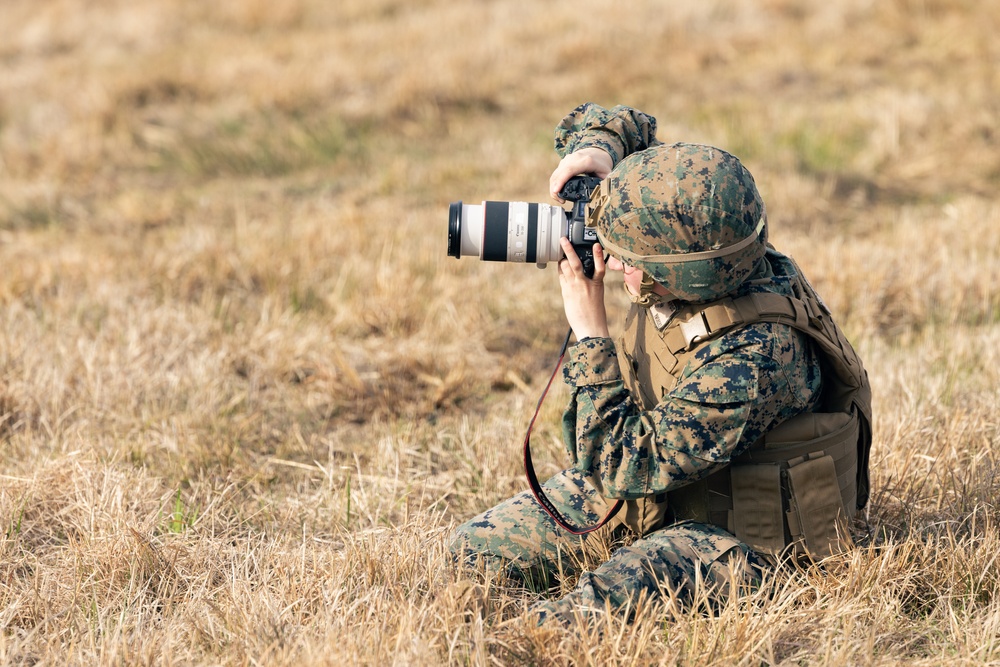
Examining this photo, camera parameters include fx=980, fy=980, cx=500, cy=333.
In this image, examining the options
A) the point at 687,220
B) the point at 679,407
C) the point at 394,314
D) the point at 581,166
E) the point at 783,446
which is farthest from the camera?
the point at 394,314

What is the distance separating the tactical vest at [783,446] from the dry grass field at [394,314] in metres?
0.15

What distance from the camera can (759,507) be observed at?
256cm

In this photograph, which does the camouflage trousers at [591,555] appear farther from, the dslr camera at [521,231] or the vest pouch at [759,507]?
the dslr camera at [521,231]

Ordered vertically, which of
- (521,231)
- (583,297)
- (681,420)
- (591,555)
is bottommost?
(591,555)

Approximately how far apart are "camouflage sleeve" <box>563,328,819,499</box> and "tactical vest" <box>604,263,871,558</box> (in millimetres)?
85

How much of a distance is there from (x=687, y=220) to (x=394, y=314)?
2598 mm

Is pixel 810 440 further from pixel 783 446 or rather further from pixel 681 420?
pixel 681 420

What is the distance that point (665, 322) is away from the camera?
2.56 meters

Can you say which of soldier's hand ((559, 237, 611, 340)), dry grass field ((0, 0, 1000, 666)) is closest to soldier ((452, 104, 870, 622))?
soldier's hand ((559, 237, 611, 340))

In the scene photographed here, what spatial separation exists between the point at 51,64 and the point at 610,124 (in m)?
8.70

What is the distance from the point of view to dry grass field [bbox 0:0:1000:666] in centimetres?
252

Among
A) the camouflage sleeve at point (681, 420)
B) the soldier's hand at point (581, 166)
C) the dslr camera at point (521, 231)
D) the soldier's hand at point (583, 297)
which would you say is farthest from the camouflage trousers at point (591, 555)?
the soldier's hand at point (581, 166)

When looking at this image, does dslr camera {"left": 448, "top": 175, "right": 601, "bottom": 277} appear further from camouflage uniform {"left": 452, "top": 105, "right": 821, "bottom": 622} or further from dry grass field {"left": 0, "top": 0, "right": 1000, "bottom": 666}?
dry grass field {"left": 0, "top": 0, "right": 1000, "bottom": 666}

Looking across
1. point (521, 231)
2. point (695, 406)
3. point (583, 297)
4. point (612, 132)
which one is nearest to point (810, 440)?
point (695, 406)
